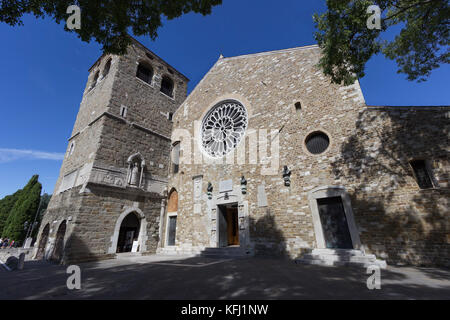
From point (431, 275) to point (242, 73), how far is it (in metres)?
11.6

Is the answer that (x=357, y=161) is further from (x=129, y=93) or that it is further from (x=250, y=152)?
(x=129, y=93)

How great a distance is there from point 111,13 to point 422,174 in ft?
34.1

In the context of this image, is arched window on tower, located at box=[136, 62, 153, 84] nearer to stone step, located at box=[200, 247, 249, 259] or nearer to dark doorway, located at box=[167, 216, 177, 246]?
dark doorway, located at box=[167, 216, 177, 246]

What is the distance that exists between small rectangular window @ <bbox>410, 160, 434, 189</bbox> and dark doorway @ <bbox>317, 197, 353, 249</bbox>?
2243 mm

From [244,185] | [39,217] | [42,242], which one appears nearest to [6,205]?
[39,217]

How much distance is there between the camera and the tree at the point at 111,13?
511 cm

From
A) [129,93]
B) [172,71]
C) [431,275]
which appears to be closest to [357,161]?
[431,275]

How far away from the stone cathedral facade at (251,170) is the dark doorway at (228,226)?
8cm

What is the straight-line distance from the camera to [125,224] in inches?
406

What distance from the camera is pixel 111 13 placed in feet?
18.3

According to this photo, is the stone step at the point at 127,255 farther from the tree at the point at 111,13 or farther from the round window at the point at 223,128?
the tree at the point at 111,13

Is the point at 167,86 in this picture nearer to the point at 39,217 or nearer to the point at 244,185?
the point at 244,185

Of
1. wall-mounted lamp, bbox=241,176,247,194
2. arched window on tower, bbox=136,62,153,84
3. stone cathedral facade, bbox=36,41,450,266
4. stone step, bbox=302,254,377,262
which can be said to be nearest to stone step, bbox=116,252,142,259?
stone cathedral facade, bbox=36,41,450,266
